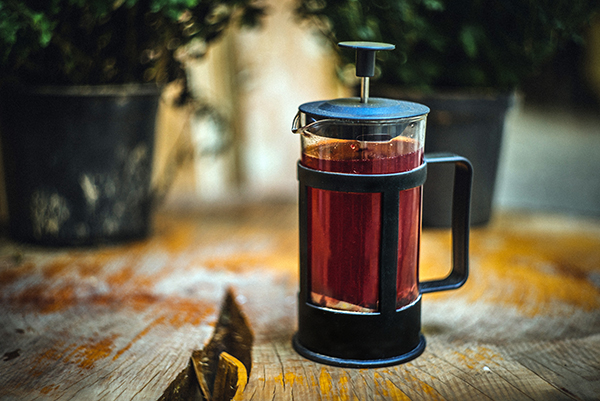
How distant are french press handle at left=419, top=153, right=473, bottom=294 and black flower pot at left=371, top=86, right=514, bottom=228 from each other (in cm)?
50

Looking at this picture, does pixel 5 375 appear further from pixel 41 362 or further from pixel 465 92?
pixel 465 92

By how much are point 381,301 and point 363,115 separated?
0.28 metres

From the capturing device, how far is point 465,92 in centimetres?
152

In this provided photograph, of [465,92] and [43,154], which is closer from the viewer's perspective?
[43,154]

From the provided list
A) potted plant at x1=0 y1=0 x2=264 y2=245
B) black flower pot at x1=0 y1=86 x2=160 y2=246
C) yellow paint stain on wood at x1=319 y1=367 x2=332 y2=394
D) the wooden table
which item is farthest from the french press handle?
black flower pot at x1=0 y1=86 x2=160 y2=246

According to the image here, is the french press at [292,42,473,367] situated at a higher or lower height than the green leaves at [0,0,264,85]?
lower

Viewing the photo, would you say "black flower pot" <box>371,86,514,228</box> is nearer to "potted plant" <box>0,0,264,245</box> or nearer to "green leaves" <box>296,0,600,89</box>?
"green leaves" <box>296,0,600,89</box>

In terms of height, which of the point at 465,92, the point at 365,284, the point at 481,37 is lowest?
the point at 365,284

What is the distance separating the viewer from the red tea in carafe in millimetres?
868

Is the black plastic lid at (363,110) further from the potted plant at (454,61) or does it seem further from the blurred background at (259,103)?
the blurred background at (259,103)

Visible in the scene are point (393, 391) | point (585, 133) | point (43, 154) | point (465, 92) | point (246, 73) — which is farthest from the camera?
point (585, 133)

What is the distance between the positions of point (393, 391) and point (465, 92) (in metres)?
0.91

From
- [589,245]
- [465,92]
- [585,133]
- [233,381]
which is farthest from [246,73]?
[585,133]

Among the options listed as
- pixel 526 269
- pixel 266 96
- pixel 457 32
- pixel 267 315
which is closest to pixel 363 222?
→ pixel 267 315
